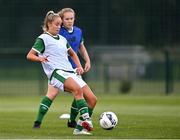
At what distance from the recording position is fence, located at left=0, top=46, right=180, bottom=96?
26.0 m

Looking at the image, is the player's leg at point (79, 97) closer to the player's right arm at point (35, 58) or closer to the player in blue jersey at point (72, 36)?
the player's right arm at point (35, 58)

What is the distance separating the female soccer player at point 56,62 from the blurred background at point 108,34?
51.6ft

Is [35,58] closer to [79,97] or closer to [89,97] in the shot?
[79,97]

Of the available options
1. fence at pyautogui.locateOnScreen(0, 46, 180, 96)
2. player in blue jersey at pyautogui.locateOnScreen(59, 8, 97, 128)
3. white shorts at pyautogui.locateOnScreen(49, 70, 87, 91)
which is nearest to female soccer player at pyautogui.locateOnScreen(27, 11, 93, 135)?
white shorts at pyautogui.locateOnScreen(49, 70, 87, 91)

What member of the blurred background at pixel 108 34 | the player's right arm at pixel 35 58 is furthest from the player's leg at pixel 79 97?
the blurred background at pixel 108 34

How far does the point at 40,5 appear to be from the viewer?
27938 millimetres

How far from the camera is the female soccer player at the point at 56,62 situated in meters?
10.5

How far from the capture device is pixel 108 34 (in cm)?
2853

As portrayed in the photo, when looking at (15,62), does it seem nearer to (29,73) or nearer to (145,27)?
(29,73)

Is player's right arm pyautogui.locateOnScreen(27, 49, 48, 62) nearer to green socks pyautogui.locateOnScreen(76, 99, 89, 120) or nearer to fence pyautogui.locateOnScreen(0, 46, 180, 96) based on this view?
green socks pyautogui.locateOnScreen(76, 99, 89, 120)

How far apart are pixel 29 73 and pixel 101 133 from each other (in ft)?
54.0

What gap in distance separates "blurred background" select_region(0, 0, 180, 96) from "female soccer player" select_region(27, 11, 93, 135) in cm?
1572

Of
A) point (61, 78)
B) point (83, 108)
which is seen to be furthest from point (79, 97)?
point (61, 78)

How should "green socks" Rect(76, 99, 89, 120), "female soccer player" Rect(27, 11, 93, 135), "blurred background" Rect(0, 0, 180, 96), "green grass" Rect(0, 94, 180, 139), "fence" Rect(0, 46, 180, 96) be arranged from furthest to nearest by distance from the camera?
"blurred background" Rect(0, 0, 180, 96) < "fence" Rect(0, 46, 180, 96) < "female soccer player" Rect(27, 11, 93, 135) < "green socks" Rect(76, 99, 89, 120) < "green grass" Rect(0, 94, 180, 139)
